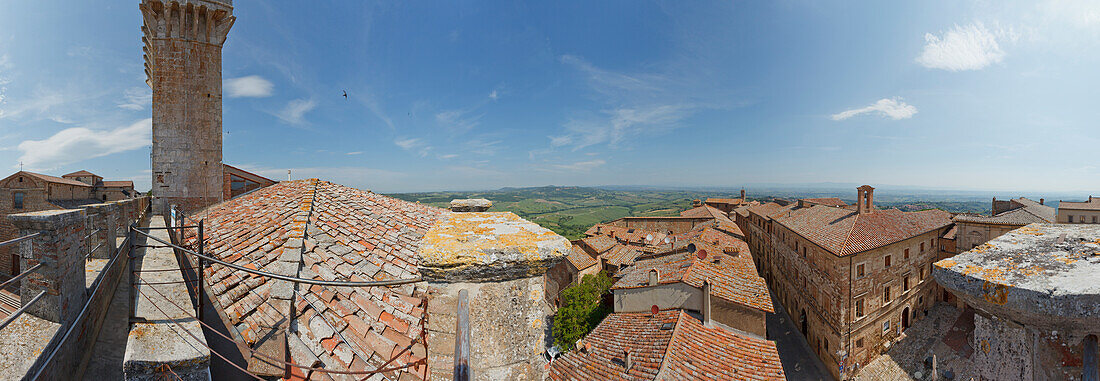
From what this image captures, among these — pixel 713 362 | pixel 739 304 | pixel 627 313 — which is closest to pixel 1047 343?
pixel 713 362

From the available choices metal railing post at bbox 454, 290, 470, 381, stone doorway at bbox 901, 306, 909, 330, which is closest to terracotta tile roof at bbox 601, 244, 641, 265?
stone doorway at bbox 901, 306, 909, 330

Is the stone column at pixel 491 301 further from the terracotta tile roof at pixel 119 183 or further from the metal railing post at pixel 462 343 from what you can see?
the terracotta tile roof at pixel 119 183

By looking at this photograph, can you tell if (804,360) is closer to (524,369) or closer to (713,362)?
(713,362)

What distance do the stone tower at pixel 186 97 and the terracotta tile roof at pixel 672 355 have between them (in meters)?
13.2

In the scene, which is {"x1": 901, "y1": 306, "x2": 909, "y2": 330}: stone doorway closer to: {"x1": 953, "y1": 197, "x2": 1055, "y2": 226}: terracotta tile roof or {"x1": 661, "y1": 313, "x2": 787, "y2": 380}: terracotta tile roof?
{"x1": 953, "y1": 197, "x2": 1055, "y2": 226}: terracotta tile roof

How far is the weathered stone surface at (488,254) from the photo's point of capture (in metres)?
2.08

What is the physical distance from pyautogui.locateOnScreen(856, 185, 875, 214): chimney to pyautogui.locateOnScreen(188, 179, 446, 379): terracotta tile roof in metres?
29.0

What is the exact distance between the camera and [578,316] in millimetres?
20625

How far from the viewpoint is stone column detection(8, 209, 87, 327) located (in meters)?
2.86

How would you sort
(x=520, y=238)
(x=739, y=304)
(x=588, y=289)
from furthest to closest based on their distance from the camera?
(x=588, y=289), (x=739, y=304), (x=520, y=238)

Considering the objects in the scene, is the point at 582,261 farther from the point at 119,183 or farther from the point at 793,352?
the point at 119,183

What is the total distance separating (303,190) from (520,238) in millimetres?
8614

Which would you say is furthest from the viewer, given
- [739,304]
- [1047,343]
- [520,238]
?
[739,304]

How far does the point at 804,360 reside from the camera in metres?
22.7
